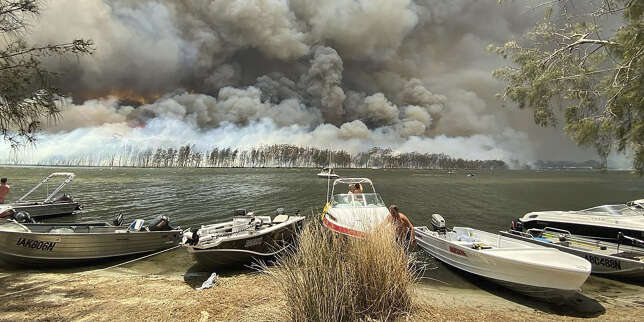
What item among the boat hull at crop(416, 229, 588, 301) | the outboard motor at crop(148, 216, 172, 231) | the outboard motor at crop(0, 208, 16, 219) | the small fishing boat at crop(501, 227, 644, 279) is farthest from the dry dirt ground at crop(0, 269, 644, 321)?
the outboard motor at crop(0, 208, 16, 219)

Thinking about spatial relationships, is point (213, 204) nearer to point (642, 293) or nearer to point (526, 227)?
point (526, 227)

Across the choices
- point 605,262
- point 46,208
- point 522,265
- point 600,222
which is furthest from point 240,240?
point 46,208

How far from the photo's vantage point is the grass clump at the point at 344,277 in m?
4.18

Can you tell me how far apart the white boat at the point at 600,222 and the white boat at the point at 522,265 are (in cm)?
496

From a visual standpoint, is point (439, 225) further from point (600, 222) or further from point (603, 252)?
point (600, 222)

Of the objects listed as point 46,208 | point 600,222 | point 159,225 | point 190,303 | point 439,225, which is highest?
point 600,222

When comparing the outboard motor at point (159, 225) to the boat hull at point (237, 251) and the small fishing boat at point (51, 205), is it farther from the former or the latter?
Result: the small fishing boat at point (51, 205)

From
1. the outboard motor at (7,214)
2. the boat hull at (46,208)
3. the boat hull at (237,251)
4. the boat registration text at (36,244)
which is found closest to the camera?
the boat hull at (237,251)

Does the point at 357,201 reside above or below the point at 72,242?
above

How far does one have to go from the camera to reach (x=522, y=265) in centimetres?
775

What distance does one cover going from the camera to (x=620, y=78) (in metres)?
7.57

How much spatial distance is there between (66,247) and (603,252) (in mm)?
18847

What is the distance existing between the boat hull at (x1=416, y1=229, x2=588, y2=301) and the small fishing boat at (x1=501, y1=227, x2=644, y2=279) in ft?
11.5

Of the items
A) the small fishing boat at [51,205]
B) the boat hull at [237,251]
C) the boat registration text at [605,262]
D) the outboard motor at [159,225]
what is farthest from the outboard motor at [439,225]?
the small fishing boat at [51,205]
